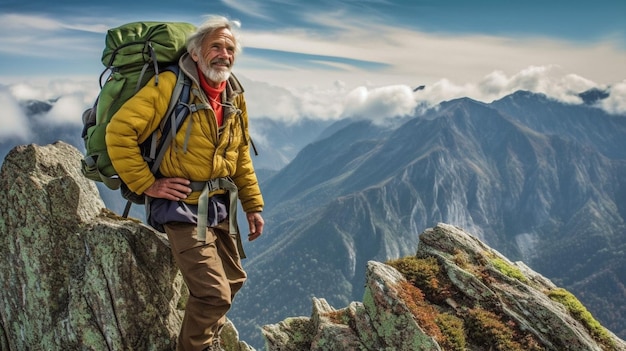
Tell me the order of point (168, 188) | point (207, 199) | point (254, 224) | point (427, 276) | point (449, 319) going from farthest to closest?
point (427, 276)
point (254, 224)
point (449, 319)
point (207, 199)
point (168, 188)

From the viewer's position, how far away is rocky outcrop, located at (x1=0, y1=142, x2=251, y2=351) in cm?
1141

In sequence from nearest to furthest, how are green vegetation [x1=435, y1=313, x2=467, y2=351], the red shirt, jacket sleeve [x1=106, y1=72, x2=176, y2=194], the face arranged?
jacket sleeve [x1=106, y1=72, x2=176, y2=194], the face, the red shirt, green vegetation [x1=435, y1=313, x2=467, y2=351]

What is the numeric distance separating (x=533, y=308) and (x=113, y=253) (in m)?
13.2

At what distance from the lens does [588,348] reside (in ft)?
39.3

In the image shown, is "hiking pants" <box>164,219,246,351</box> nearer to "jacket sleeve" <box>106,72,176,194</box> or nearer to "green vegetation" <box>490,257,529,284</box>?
"jacket sleeve" <box>106,72,176,194</box>

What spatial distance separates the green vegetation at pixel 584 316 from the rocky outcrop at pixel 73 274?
36.8 feet

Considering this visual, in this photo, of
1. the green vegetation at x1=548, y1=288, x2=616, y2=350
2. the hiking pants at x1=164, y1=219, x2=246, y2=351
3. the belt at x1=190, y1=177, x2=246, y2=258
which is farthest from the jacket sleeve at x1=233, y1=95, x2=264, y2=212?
the green vegetation at x1=548, y1=288, x2=616, y2=350

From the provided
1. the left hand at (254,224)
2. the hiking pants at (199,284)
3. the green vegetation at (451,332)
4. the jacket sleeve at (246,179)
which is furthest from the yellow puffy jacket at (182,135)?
the green vegetation at (451,332)

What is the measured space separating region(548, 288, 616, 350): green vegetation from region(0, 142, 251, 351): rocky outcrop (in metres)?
11.2

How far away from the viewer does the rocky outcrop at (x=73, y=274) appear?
11.4 m

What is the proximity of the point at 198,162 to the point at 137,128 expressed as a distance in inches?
63.4

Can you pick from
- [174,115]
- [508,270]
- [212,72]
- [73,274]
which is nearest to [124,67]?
[174,115]

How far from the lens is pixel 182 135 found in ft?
30.7

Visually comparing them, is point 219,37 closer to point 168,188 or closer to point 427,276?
point 168,188
